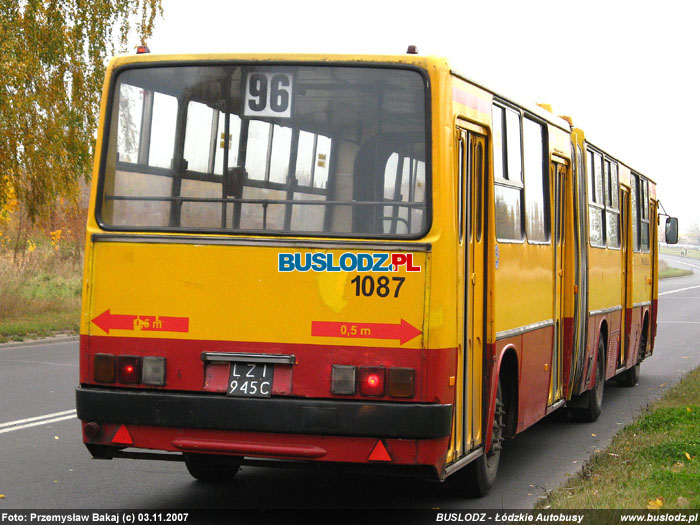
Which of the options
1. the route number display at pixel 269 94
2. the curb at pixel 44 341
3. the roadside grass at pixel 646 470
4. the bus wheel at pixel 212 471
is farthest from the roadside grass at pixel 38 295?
the route number display at pixel 269 94

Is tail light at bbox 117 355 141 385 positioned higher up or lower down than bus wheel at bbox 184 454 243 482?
higher up

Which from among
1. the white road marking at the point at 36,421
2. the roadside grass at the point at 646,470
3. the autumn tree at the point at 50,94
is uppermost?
the autumn tree at the point at 50,94

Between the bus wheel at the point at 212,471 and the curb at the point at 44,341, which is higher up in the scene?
the curb at the point at 44,341

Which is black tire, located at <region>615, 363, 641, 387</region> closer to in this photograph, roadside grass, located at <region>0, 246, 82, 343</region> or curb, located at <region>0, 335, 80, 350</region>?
curb, located at <region>0, 335, 80, 350</region>

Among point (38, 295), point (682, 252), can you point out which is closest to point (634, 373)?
point (38, 295)

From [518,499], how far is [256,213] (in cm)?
303

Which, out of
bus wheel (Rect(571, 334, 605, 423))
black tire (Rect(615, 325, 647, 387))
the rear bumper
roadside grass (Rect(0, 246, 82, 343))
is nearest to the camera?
the rear bumper

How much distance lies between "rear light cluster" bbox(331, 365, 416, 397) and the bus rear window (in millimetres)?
841

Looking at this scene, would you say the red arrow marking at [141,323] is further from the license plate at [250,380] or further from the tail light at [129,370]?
the license plate at [250,380]

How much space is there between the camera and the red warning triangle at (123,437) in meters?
7.21

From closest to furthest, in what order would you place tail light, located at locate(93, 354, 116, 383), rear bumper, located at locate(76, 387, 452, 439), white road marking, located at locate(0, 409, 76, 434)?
rear bumper, located at locate(76, 387, 452, 439), tail light, located at locate(93, 354, 116, 383), white road marking, located at locate(0, 409, 76, 434)

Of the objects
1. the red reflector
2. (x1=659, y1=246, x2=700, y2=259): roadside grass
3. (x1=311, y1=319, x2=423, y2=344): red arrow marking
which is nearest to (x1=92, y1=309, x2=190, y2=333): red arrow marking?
A: (x1=311, y1=319, x2=423, y2=344): red arrow marking

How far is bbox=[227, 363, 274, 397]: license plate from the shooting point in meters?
7.04

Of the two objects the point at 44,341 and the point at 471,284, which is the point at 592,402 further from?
the point at 44,341
